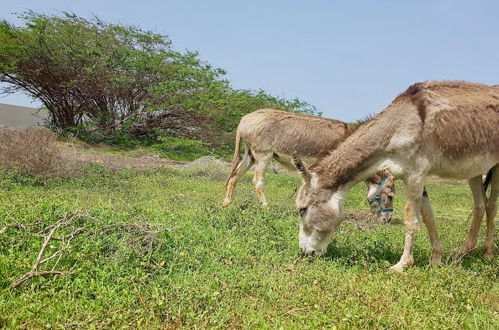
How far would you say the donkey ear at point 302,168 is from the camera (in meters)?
5.58

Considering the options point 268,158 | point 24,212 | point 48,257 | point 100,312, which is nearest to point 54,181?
point 268,158

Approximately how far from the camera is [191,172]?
16.4 metres

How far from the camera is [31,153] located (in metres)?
11.0

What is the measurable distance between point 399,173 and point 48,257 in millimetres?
3932

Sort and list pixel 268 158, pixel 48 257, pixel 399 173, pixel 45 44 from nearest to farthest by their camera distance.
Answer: pixel 48 257, pixel 399 173, pixel 268 158, pixel 45 44

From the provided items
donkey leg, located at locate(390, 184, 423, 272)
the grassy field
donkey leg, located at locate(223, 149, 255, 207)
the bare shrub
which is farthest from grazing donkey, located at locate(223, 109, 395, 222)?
the bare shrub

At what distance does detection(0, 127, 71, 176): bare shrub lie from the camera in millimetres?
10750

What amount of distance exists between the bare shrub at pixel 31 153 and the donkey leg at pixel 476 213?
932cm

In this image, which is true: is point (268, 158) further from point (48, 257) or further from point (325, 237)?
point (48, 257)

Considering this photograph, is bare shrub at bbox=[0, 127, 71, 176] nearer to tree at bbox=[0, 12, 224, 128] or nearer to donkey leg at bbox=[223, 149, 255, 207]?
donkey leg at bbox=[223, 149, 255, 207]

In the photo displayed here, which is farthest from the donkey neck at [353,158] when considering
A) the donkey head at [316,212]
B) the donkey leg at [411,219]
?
the donkey leg at [411,219]

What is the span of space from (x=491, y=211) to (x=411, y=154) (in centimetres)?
226

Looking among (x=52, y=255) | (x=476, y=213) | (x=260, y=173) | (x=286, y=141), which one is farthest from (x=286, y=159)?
(x=52, y=255)

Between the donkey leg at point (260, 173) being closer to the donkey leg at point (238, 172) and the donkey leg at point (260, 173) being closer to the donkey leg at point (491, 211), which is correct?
the donkey leg at point (238, 172)
